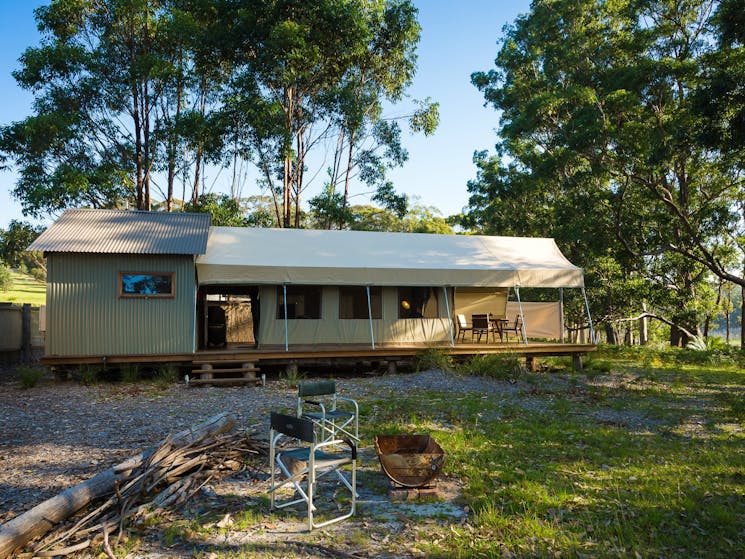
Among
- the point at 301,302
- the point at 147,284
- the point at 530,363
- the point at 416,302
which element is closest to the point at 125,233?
the point at 147,284

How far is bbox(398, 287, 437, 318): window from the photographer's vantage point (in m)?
13.6

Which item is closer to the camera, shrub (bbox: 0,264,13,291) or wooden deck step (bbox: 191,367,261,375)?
wooden deck step (bbox: 191,367,261,375)

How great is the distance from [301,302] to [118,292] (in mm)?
3962

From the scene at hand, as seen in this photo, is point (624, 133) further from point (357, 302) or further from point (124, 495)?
point (124, 495)

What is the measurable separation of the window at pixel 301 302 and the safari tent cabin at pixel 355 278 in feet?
0.08

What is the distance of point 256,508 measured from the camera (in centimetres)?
432

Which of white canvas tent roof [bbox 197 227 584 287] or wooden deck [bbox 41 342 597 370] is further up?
white canvas tent roof [bbox 197 227 584 287]

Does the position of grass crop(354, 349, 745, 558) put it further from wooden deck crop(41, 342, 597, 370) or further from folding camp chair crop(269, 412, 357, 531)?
wooden deck crop(41, 342, 597, 370)

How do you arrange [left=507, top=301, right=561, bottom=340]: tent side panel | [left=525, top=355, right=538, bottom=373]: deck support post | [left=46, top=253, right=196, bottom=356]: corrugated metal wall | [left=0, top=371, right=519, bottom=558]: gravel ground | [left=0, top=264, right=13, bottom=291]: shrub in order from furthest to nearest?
[left=0, top=264, right=13, bottom=291]: shrub, [left=507, top=301, right=561, bottom=340]: tent side panel, [left=525, top=355, right=538, bottom=373]: deck support post, [left=46, top=253, right=196, bottom=356]: corrugated metal wall, [left=0, top=371, right=519, bottom=558]: gravel ground

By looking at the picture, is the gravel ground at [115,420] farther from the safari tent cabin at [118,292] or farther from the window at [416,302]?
the window at [416,302]

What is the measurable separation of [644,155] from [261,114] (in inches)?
499

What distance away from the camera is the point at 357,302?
1325 centimetres

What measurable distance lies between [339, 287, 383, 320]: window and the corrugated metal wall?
3.51 metres

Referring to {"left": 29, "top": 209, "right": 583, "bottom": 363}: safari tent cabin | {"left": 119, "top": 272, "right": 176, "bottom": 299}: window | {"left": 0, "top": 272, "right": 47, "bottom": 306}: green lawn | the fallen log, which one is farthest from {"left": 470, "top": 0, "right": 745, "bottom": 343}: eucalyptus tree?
{"left": 0, "top": 272, "right": 47, "bottom": 306}: green lawn
